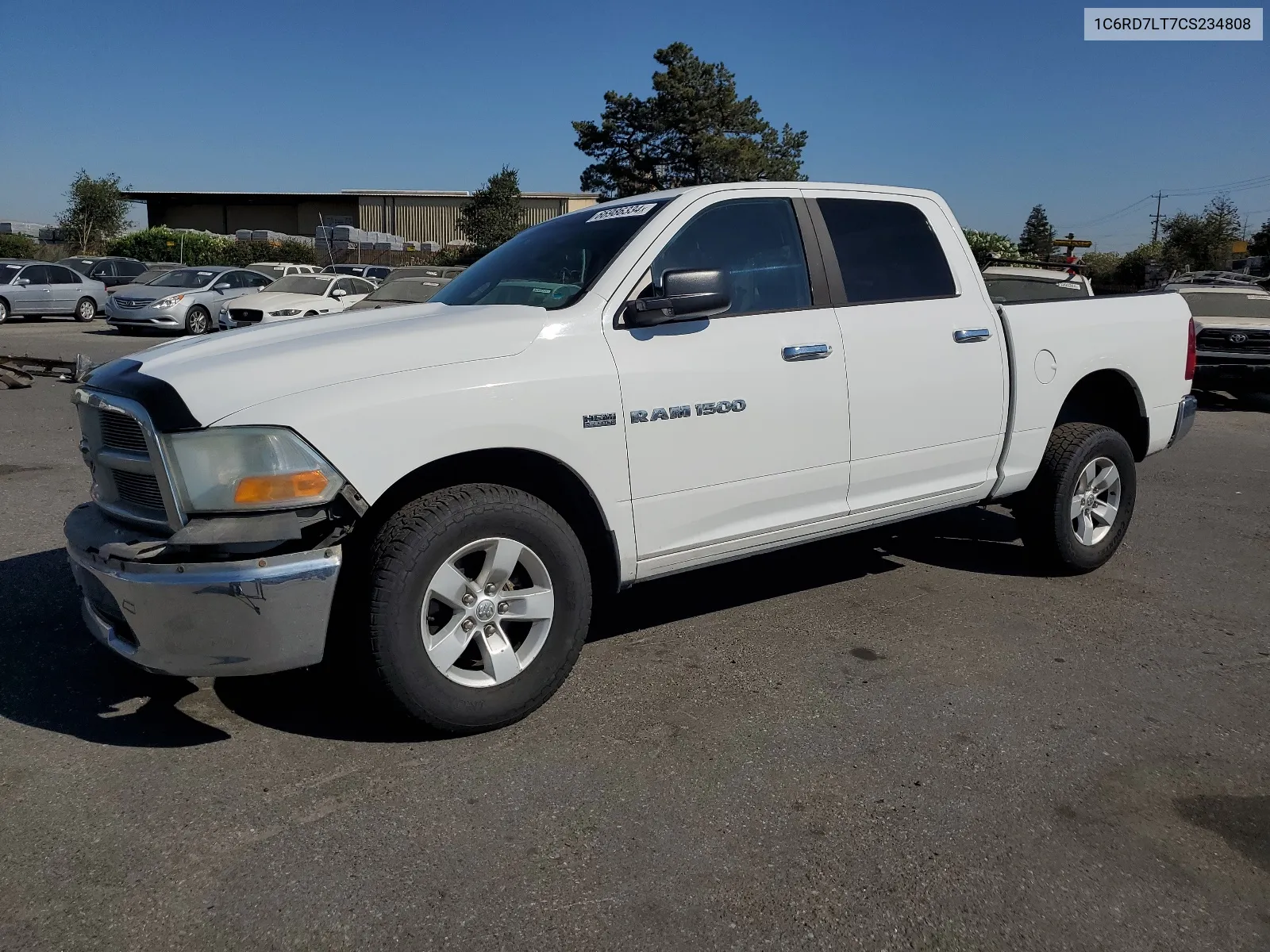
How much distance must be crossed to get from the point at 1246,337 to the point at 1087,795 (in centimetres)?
1249

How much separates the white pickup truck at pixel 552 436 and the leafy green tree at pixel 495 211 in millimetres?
37233

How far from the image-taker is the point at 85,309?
2664 cm

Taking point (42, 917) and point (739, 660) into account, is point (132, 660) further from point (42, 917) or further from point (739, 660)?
point (739, 660)

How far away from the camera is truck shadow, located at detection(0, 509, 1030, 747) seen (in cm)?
357

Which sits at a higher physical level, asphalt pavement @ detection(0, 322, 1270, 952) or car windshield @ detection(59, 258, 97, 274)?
car windshield @ detection(59, 258, 97, 274)

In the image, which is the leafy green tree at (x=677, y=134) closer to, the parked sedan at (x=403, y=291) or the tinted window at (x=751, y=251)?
the parked sedan at (x=403, y=291)

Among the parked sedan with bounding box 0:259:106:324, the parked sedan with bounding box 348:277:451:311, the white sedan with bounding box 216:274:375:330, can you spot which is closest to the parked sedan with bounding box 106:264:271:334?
the white sedan with bounding box 216:274:375:330

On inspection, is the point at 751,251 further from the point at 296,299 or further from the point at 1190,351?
the point at 296,299

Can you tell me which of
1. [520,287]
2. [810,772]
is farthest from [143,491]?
[810,772]

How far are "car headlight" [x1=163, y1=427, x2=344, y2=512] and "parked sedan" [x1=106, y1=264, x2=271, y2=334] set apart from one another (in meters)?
19.7

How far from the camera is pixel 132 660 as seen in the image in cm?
320

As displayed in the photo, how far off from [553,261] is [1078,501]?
122 inches

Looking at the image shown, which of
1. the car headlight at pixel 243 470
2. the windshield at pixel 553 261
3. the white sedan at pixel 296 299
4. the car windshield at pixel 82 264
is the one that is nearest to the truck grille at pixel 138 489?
the car headlight at pixel 243 470

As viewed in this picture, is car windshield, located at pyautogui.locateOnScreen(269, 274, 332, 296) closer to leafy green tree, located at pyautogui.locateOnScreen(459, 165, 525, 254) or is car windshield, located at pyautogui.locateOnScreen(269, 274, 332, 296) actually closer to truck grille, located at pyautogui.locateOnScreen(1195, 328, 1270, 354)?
truck grille, located at pyautogui.locateOnScreen(1195, 328, 1270, 354)
